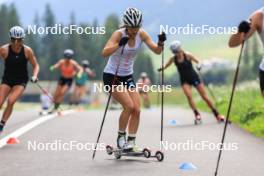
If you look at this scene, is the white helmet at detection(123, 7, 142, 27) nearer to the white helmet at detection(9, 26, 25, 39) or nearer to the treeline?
the white helmet at detection(9, 26, 25, 39)

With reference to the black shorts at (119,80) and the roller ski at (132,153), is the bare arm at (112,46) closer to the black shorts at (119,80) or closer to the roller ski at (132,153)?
the black shorts at (119,80)

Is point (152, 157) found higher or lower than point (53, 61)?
higher

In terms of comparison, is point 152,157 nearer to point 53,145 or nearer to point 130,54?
point 130,54

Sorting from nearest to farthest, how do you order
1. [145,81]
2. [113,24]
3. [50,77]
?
[145,81]
[50,77]
[113,24]

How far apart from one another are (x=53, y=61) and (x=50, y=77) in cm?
393

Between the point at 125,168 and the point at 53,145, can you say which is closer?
the point at 125,168

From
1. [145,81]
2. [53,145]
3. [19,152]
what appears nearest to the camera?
[19,152]

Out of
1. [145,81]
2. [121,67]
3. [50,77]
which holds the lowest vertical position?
[50,77]

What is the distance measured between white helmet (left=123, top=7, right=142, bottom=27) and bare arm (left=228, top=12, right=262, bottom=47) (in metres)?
2.34

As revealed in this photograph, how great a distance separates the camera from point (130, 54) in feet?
33.0

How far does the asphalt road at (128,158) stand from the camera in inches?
337

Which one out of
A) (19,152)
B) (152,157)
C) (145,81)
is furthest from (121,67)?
(145,81)

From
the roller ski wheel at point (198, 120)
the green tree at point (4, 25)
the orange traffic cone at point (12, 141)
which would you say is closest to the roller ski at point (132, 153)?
the orange traffic cone at point (12, 141)

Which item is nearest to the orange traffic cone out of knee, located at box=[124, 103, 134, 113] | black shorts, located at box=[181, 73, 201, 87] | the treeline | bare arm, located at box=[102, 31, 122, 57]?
knee, located at box=[124, 103, 134, 113]
